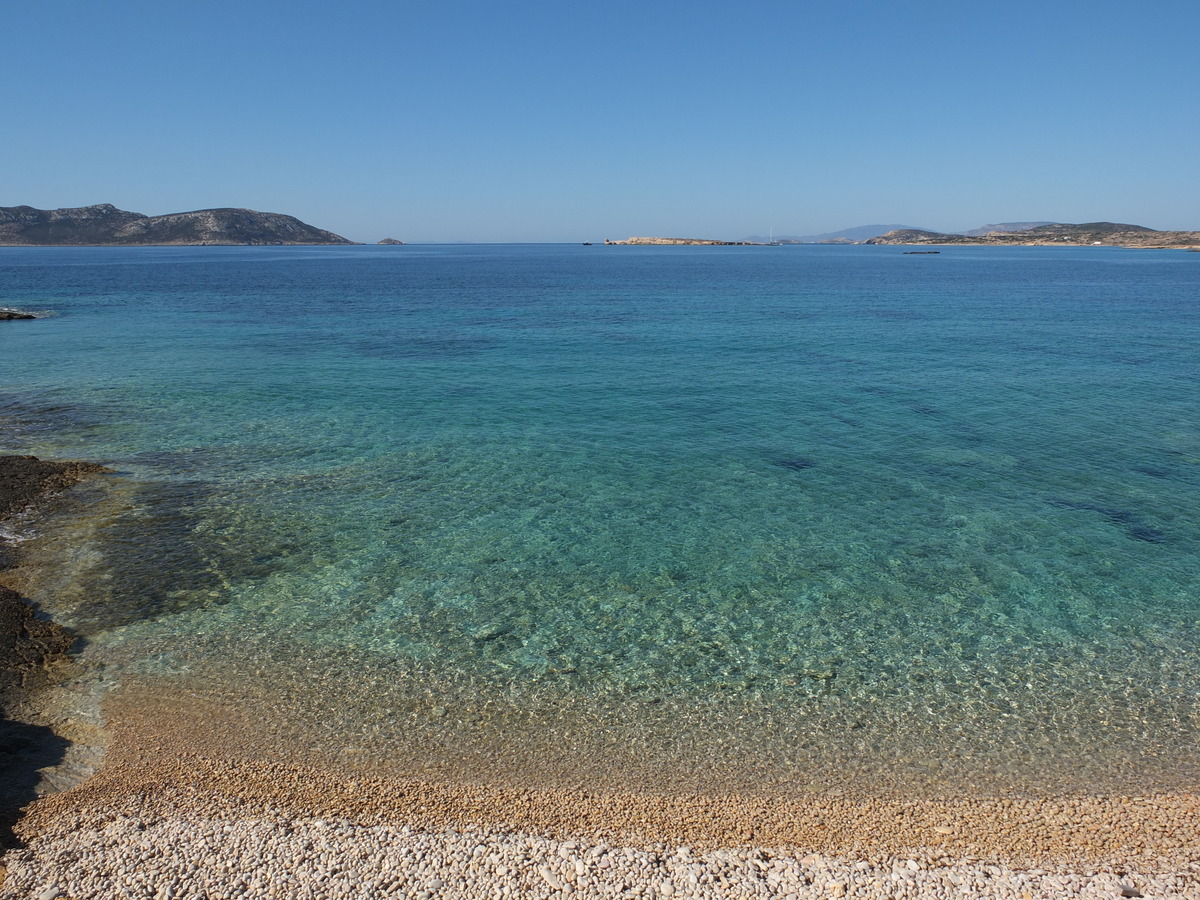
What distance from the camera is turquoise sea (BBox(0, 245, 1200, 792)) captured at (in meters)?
11.2

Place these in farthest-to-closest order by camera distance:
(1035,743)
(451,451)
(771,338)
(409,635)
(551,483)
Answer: (771,338) < (451,451) < (551,483) < (409,635) < (1035,743)

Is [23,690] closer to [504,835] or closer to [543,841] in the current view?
[504,835]

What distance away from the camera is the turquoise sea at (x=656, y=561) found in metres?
11.2

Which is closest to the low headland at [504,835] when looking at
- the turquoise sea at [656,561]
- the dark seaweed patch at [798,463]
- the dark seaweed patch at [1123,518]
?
the turquoise sea at [656,561]

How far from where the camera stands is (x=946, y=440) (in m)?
26.3

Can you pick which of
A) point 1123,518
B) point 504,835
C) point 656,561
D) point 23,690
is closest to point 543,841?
point 504,835

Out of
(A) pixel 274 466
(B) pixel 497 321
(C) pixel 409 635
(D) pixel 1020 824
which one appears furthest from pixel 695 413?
(B) pixel 497 321

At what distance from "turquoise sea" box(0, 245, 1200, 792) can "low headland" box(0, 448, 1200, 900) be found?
20.4 inches

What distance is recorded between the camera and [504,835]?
8.96 m

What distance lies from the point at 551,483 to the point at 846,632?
10546 millimetres

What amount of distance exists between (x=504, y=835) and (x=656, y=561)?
28.8 feet

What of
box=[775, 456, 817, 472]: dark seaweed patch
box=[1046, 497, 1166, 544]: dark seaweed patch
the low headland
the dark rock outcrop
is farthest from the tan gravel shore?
box=[775, 456, 817, 472]: dark seaweed patch

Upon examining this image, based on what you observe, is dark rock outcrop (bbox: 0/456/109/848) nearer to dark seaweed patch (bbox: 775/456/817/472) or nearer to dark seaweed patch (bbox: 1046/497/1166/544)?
dark seaweed patch (bbox: 775/456/817/472)

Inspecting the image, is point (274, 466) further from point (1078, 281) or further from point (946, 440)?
point (1078, 281)
